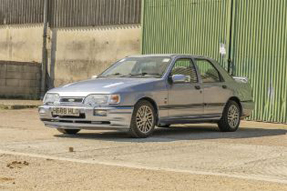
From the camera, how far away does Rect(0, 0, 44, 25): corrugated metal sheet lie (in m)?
26.0

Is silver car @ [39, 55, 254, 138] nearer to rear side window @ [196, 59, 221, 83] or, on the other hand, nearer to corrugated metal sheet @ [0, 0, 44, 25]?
rear side window @ [196, 59, 221, 83]

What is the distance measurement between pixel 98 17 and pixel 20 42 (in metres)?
4.66

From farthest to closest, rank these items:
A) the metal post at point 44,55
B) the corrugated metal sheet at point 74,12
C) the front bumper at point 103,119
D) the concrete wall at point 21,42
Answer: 1. the concrete wall at point 21,42
2. the metal post at point 44,55
3. the corrugated metal sheet at point 74,12
4. the front bumper at point 103,119

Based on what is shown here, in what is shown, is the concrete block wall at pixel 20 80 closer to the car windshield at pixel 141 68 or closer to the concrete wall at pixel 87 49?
the concrete wall at pixel 87 49

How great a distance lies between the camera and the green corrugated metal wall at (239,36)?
57.1 ft

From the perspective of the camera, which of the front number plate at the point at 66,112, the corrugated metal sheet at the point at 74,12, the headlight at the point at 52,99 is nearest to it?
the front number plate at the point at 66,112

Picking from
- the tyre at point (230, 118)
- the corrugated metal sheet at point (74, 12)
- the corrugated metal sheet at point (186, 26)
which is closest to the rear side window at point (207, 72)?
the tyre at point (230, 118)

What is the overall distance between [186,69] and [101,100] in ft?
7.82

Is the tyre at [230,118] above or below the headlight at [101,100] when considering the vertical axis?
below

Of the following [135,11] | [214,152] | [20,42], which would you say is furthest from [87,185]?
[20,42]

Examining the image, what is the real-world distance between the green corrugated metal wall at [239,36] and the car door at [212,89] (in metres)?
4.57

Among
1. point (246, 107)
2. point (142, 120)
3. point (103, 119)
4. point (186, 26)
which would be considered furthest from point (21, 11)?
point (103, 119)

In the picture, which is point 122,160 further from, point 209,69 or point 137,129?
point 209,69

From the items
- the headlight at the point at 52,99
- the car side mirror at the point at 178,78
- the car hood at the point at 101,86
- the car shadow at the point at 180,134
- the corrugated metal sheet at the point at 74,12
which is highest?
the corrugated metal sheet at the point at 74,12
